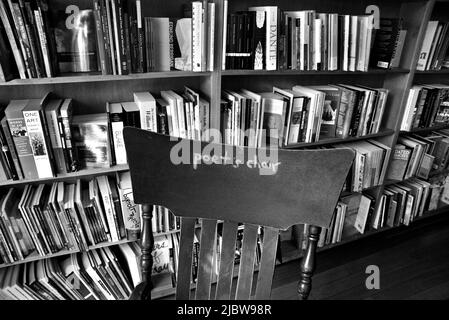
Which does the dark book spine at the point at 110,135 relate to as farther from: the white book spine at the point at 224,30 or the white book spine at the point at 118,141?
the white book spine at the point at 224,30

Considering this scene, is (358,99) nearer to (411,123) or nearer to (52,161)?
(411,123)

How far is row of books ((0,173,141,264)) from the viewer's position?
1.22m

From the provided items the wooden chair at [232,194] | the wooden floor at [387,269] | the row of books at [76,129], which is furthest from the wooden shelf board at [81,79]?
the wooden floor at [387,269]

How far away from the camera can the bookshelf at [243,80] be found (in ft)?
4.00

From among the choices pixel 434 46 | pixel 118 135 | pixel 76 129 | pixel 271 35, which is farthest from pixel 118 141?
pixel 434 46

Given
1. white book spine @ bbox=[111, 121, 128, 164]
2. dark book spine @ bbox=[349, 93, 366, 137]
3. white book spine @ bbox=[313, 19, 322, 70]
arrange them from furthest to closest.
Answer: dark book spine @ bbox=[349, 93, 366, 137] < white book spine @ bbox=[313, 19, 322, 70] < white book spine @ bbox=[111, 121, 128, 164]

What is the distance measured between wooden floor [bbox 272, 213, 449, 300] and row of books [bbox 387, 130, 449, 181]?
0.47 metres

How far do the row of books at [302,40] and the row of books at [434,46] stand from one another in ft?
0.79

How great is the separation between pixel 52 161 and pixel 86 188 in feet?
0.89

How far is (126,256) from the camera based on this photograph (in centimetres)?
146

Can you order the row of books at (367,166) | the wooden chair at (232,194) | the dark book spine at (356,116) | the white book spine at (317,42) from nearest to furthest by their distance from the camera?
the wooden chair at (232,194), the white book spine at (317,42), the dark book spine at (356,116), the row of books at (367,166)

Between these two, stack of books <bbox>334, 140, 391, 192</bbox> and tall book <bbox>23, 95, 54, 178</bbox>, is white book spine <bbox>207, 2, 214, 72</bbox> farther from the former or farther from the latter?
stack of books <bbox>334, 140, 391, 192</bbox>

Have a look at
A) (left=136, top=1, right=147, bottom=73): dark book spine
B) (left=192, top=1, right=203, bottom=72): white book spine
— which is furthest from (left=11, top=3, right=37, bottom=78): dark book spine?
(left=192, top=1, right=203, bottom=72): white book spine
